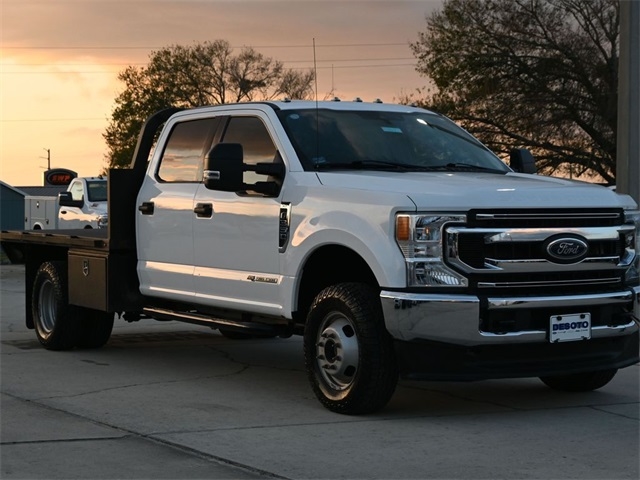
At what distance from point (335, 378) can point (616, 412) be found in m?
1.92

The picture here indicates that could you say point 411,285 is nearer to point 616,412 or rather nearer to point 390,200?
point 390,200

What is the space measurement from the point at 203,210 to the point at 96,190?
62.8 feet

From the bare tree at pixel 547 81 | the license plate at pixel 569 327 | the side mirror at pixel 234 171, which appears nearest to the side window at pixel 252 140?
the side mirror at pixel 234 171

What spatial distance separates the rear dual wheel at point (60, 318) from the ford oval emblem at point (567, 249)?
5.17 meters

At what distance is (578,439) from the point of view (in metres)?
7.23

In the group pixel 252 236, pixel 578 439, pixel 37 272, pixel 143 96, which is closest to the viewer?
pixel 578 439

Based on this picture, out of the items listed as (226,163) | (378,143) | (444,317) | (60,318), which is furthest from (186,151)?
(444,317)

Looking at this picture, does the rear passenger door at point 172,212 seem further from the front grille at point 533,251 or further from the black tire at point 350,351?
the front grille at point 533,251

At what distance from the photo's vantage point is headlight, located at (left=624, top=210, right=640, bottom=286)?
8141 millimetres

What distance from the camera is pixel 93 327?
11438 millimetres

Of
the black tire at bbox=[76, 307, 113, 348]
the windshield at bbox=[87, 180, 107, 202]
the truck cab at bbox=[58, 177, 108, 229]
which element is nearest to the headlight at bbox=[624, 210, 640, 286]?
the black tire at bbox=[76, 307, 113, 348]

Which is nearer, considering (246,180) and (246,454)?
(246,454)

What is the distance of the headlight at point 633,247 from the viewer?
8.14m

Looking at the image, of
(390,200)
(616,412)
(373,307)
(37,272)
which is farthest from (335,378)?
(37,272)
